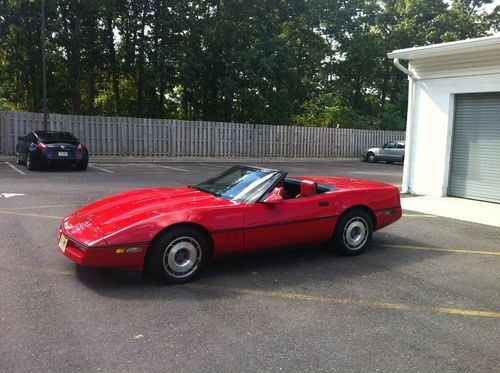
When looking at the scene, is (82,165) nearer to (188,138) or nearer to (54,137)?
(54,137)

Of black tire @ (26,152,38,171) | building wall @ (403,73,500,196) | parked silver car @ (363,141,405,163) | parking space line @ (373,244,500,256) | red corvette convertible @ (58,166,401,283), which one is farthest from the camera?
parked silver car @ (363,141,405,163)

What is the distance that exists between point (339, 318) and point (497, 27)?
1799 inches

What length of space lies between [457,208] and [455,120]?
8.26ft

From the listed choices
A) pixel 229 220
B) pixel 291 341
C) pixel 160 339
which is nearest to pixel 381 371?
pixel 291 341

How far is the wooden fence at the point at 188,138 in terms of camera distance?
66.1 feet

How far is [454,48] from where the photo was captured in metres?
10.2

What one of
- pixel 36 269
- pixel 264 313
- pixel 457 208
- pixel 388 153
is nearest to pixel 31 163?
pixel 36 269

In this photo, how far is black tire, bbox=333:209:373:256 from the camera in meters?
5.84

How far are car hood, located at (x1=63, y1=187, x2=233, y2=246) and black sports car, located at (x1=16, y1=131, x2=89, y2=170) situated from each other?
1011cm

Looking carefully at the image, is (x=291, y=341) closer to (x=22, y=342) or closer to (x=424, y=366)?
(x=424, y=366)

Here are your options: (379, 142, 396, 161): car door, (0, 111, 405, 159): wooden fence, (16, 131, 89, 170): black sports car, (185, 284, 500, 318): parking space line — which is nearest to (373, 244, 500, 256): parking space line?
(185, 284, 500, 318): parking space line

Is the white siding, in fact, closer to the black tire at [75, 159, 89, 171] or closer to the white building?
the white building

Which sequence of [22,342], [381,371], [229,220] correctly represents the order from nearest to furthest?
[381,371] → [22,342] → [229,220]

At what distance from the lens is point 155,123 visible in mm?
22766
